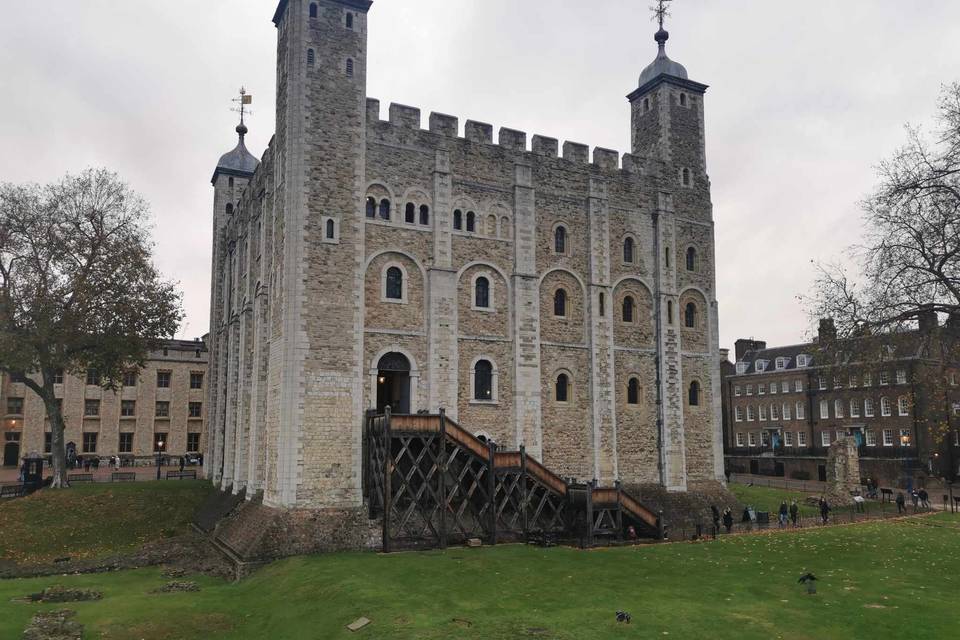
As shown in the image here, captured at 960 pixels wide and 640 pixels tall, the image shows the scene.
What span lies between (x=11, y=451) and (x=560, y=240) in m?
46.4

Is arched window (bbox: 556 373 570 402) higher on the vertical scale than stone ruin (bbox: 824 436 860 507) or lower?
higher

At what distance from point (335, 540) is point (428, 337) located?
27.7 ft

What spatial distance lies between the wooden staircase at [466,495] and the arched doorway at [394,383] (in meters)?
2.17

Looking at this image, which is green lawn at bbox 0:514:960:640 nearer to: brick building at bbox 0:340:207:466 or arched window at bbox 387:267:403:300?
arched window at bbox 387:267:403:300

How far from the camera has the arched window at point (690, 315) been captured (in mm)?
36031

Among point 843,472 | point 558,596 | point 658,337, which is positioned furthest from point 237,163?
point 843,472

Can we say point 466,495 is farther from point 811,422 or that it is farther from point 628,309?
point 811,422

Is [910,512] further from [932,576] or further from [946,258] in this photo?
[946,258]

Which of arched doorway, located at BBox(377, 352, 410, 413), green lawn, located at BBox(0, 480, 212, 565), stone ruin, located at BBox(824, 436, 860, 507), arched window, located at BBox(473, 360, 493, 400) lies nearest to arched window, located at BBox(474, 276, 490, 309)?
arched window, located at BBox(473, 360, 493, 400)

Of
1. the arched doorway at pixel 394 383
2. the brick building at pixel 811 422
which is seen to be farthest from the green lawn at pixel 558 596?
the brick building at pixel 811 422

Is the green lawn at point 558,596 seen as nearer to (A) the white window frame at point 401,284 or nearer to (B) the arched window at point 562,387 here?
(B) the arched window at point 562,387

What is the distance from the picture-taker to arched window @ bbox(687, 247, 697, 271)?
36.5m

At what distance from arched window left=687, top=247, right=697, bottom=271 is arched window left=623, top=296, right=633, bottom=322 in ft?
13.1

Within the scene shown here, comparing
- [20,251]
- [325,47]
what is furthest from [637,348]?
[20,251]
